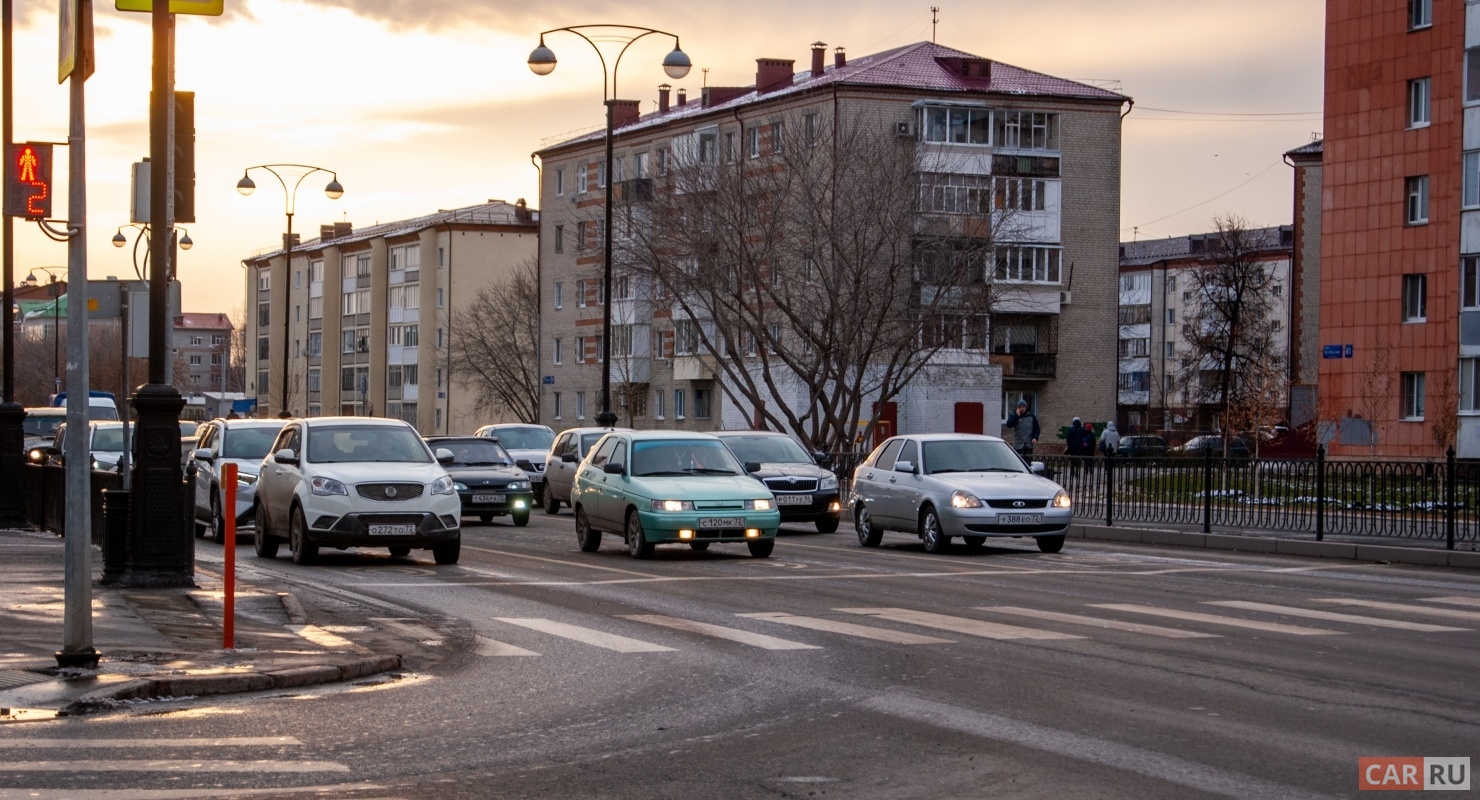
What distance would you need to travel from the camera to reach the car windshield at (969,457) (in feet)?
81.5

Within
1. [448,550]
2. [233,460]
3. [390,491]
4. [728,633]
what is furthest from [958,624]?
[233,460]

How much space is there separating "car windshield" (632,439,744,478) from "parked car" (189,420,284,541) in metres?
6.10

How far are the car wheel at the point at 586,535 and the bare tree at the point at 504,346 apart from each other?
68361 mm

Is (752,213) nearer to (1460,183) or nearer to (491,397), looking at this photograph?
(1460,183)

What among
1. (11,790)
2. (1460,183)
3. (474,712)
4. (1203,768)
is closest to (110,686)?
(474,712)

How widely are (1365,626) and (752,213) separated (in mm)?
35536

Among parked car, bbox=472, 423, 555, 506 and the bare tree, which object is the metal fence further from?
the bare tree

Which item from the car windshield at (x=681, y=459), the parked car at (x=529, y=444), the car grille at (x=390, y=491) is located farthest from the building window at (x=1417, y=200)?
the car grille at (x=390, y=491)

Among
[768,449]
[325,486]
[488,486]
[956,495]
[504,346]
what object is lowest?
[488,486]

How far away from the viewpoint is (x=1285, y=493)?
26656mm

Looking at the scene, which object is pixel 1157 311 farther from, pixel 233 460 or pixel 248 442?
pixel 233 460

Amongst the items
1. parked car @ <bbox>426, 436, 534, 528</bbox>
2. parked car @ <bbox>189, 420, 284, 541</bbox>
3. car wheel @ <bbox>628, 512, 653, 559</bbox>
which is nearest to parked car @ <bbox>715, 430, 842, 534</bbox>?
parked car @ <bbox>426, 436, 534, 528</bbox>

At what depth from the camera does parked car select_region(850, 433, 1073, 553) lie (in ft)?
77.9

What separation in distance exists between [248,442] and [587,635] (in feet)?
48.8
